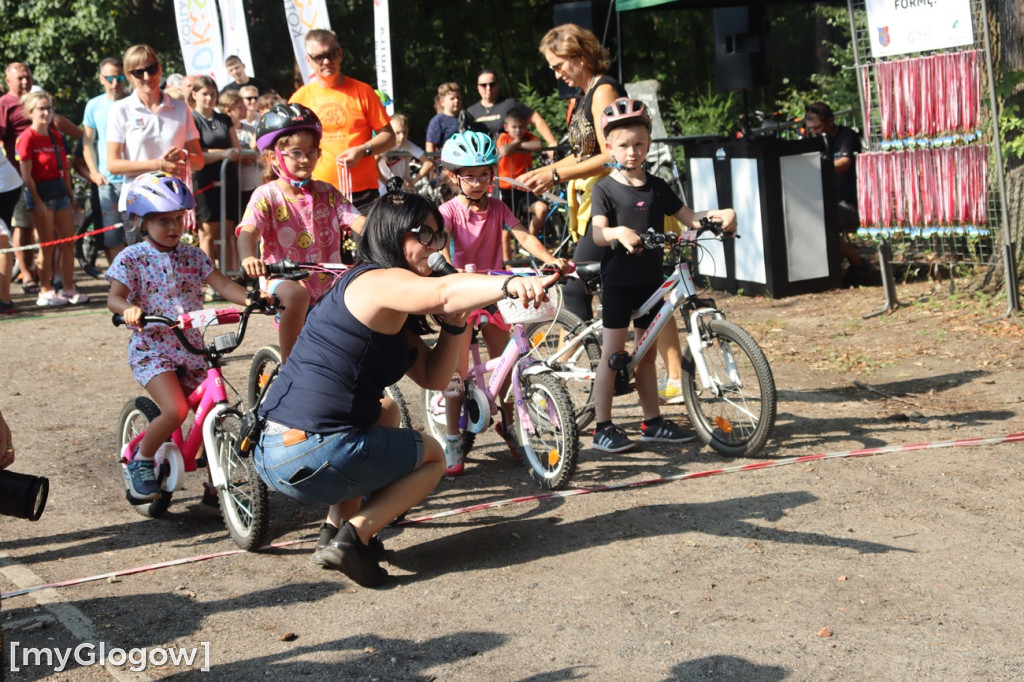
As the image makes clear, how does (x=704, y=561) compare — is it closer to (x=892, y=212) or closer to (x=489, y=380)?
(x=489, y=380)

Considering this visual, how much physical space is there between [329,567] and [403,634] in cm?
57

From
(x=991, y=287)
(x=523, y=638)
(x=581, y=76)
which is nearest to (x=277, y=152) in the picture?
(x=581, y=76)

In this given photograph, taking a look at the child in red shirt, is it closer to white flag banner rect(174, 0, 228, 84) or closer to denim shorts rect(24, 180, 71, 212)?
denim shorts rect(24, 180, 71, 212)

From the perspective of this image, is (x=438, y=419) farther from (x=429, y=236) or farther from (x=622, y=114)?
(x=429, y=236)

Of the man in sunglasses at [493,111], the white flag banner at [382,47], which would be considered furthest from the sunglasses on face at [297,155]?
the white flag banner at [382,47]

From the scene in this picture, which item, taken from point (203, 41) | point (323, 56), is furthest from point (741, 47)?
point (323, 56)

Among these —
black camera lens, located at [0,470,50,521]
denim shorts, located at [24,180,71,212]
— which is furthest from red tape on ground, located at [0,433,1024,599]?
denim shorts, located at [24,180,71,212]

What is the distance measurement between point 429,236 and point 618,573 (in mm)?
1496

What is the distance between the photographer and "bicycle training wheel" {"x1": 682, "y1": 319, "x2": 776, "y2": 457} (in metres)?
6.19

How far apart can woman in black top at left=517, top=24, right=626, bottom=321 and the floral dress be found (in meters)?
2.08

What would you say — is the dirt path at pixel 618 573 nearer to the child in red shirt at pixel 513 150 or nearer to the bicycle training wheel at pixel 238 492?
the bicycle training wheel at pixel 238 492

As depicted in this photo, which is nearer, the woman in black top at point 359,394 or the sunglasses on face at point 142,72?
the woman in black top at point 359,394

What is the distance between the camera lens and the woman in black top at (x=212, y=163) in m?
12.2

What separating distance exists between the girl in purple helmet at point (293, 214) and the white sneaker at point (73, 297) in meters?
6.82
